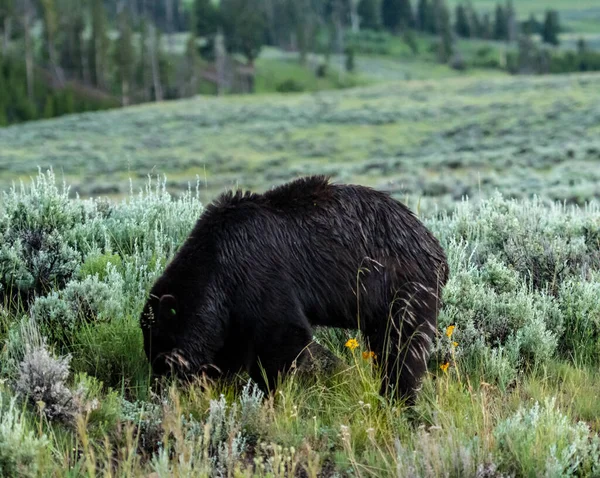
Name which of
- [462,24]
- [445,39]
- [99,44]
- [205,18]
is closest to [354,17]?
[462,24]

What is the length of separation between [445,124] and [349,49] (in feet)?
246

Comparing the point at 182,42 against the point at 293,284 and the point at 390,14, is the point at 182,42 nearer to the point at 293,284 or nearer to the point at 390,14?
the point at 390,14

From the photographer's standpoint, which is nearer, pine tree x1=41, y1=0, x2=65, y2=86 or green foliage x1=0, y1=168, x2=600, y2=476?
green foliage x1=0, y1=168, x2=600, y2=476

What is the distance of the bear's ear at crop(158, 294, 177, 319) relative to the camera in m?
4.31

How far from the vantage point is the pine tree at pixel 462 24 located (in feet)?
474

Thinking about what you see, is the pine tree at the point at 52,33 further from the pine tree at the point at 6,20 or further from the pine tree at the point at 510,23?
the pine tree at the point at 510,23

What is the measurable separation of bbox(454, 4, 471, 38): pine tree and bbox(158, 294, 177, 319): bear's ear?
14804 centimetres

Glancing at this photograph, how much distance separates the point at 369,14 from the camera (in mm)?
143125

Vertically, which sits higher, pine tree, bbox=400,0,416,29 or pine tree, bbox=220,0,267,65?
pine tree, bbox=400,0,416,29

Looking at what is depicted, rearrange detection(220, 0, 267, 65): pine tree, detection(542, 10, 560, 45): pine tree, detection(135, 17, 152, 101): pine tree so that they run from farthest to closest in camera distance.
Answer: detection(542, 10, 560, 45): pine tree, detection(220, 0, 267, 65): pine tree, detection(135, 17, 152, 101): pine tree

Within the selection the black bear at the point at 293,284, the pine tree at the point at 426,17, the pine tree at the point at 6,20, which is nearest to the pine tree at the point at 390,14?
the pine tree at the point at 426,17

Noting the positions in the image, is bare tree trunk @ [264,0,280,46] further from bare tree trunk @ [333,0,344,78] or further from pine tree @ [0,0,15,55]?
pine tree @ [0,0,15,55]

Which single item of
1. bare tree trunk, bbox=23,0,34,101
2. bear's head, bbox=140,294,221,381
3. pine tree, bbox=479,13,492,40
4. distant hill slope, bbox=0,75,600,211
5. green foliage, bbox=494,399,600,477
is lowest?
distant hill slope, bbox=0,75,600,211

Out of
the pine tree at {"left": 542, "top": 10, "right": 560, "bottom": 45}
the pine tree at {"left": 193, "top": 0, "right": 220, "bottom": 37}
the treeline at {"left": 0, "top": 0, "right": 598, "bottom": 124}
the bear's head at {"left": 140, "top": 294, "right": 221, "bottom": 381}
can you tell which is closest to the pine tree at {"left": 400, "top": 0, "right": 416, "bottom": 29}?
the treeline at {"left": 0, "top": 0, "right": 598, "bottom": 124}
